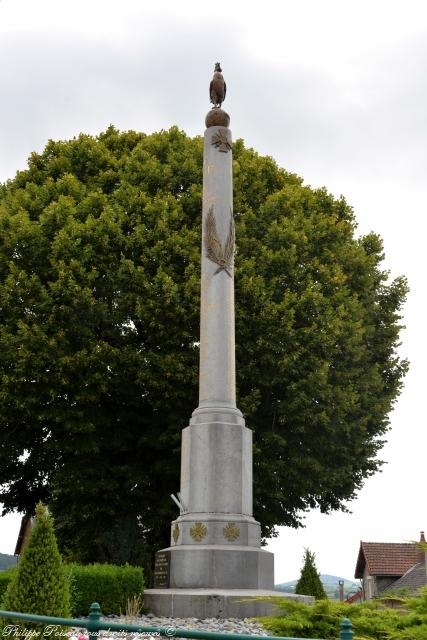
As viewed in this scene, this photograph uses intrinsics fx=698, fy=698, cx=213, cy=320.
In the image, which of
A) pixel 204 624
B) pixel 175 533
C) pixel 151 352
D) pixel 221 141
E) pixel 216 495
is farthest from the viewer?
pixel 151 352

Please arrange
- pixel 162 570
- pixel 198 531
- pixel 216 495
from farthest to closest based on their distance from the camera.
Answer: pixel 216 495 < pixel 162 570 < pixel 198 531

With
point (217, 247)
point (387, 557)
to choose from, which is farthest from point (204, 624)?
point (387, 557)

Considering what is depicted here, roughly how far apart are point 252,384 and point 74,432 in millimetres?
5369

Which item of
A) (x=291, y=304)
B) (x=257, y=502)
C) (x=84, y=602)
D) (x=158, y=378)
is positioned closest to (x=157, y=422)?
(x=158, y=378)

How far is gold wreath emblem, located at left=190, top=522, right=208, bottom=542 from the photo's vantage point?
1364 cm

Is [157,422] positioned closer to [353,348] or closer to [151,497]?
[151,497]

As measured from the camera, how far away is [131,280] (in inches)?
803

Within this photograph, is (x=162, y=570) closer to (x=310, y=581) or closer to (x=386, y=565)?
(x=310, y=581)

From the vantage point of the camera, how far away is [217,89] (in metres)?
18.3

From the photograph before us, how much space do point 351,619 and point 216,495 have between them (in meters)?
8.02

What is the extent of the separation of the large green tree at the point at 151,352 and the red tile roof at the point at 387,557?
72.6ft

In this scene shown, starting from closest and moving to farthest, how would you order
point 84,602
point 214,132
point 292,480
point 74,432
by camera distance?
point 84,602 < point 214,132 < point 74,432 < point 292,480

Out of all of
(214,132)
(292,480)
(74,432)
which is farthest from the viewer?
(292,480)

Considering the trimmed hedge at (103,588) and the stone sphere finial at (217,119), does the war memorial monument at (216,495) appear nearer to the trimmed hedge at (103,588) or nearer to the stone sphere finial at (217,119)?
the trimmed hedge at (103,588)
